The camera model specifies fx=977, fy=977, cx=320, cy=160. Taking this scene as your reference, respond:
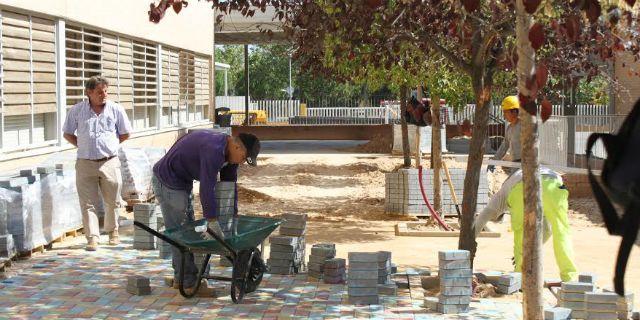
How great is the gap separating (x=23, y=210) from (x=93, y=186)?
0.88 meters

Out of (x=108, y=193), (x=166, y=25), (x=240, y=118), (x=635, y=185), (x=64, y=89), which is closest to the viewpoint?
(x=635, y=185)

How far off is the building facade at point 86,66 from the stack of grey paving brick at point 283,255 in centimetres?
367

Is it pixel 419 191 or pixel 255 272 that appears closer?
pixel 255 272

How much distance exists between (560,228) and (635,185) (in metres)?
6.32

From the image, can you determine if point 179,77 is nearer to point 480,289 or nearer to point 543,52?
point 543,52

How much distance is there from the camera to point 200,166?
7.02m

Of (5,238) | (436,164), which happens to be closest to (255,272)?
(5,238)

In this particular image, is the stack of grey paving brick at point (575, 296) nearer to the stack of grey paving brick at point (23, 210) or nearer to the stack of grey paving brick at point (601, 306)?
the stack of grey paving brick at point (601, 306)

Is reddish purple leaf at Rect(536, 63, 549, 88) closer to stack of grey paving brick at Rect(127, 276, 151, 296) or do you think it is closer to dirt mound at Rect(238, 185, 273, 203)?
stack of grey paving brick at Rect(127, 276, 151, 296)

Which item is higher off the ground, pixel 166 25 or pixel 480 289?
pixel 166 25

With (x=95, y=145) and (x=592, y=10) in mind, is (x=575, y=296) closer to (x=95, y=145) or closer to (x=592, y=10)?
(x=592, y=10)

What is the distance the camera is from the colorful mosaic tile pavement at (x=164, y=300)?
22.6ft

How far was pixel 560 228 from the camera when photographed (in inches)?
300

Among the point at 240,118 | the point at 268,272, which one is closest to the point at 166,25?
the point at 268,272
